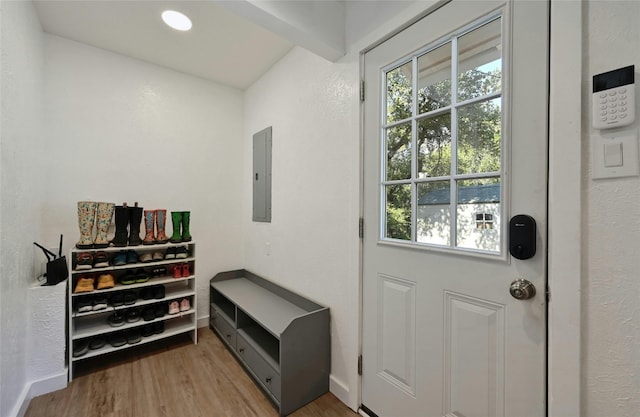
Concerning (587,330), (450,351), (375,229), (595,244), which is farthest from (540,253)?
(375,229)

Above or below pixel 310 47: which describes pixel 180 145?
below

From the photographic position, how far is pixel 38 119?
1.87 metres

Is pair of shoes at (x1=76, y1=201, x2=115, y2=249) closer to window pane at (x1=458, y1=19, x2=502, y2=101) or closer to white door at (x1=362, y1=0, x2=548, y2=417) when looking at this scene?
white door at (x1=362, y1=0, x2=548, y2=417)

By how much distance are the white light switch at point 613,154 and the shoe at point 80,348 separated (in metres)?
3.06

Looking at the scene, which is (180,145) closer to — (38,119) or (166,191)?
(166,191)

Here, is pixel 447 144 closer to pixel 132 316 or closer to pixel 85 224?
pixel 85 224

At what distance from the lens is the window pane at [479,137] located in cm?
101

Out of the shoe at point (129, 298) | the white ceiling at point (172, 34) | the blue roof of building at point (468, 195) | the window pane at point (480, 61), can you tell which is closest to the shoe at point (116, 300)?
the shoe at point (129, 298)

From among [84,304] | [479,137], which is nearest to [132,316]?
[84,304]

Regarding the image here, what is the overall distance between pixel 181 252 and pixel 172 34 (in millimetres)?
1807

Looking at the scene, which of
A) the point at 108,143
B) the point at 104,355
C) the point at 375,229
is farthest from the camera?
the point at 108,143

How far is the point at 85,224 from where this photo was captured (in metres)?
1.91

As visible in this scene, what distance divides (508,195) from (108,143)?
2926mm

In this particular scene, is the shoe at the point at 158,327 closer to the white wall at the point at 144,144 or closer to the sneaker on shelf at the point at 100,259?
the white wall at the point at 144,144
